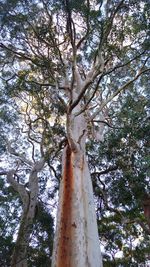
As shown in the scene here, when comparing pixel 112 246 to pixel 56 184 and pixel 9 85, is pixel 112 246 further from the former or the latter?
pixel 9 85

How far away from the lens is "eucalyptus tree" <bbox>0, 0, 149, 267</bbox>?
16.2ft

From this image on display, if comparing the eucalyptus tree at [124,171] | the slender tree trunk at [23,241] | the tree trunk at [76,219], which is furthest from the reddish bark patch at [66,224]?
the slender tree trunk at [23,241]

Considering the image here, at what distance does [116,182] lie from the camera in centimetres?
720

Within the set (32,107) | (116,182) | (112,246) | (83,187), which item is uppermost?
(32,107)

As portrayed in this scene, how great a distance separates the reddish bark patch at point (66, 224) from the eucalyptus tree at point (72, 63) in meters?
0.02

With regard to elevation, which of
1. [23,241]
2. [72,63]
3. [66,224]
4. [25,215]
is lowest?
[66,224]

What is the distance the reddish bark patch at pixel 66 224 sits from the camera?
3.38 meters

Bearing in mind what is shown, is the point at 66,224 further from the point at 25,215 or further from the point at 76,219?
the point at 25,215

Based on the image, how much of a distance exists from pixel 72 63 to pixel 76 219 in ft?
11.5

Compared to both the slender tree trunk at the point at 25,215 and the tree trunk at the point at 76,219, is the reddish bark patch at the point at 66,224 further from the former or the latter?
the slender tree trunk at the point at 25,215

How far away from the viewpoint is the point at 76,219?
3771 millimetres

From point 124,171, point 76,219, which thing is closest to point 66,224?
point 76,219

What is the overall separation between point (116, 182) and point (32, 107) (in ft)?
13.3

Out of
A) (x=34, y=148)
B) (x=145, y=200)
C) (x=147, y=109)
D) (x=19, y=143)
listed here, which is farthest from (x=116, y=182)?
(x=19, y=143)
